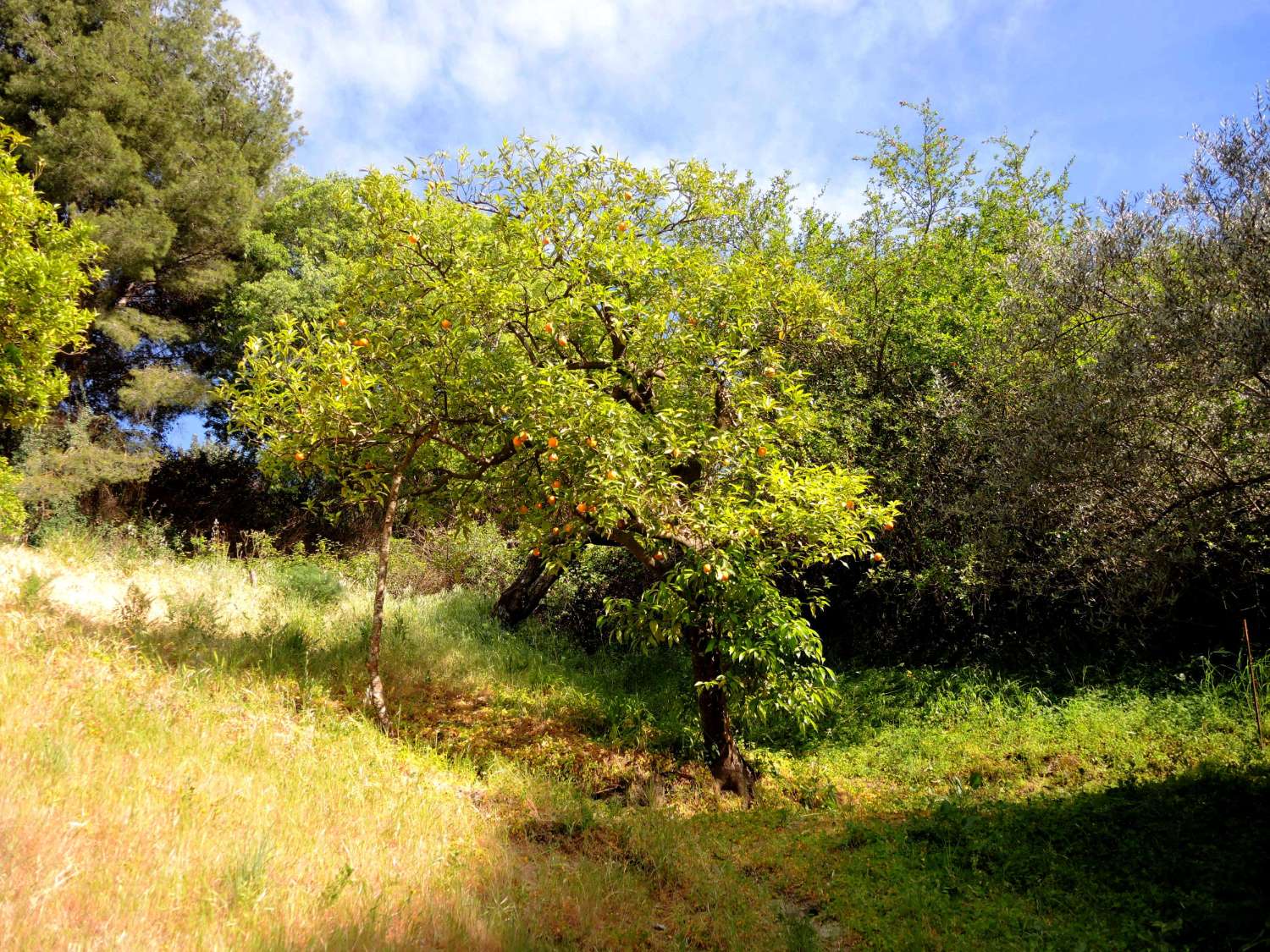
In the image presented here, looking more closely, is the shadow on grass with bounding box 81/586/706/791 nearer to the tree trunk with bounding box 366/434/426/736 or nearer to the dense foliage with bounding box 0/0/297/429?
the tree trunk with bounding box 366/434/426/736

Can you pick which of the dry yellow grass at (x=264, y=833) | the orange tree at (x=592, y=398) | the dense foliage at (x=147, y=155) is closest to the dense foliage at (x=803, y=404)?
the orange tree at (x=592, y=398)

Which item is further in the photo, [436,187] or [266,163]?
[266,163]

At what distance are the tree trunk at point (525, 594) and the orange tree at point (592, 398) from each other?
4498mm

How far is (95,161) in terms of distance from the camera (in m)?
17.0

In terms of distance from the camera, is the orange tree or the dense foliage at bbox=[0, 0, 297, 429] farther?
the dense foliage at bbox=[0, 0, 297, 429]

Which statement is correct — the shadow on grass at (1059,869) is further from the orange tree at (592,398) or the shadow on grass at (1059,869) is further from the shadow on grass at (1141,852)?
the orange tree at (592,398)

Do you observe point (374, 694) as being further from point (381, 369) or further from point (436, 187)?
point (436, 187)

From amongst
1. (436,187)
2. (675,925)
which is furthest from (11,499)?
(675,925)

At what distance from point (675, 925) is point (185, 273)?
73.2ft

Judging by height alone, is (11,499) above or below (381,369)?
below

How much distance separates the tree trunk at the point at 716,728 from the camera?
6863 millimetres

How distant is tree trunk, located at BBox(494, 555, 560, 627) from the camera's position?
11797 millimetres

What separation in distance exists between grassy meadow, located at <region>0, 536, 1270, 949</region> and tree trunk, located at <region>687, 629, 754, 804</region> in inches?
12.5

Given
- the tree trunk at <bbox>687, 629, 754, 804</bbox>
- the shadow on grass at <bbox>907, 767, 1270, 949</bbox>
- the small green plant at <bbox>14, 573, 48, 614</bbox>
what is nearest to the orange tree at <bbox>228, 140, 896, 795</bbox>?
the tree trunk at <bbox>687, 629, 754, 804</bbox>
